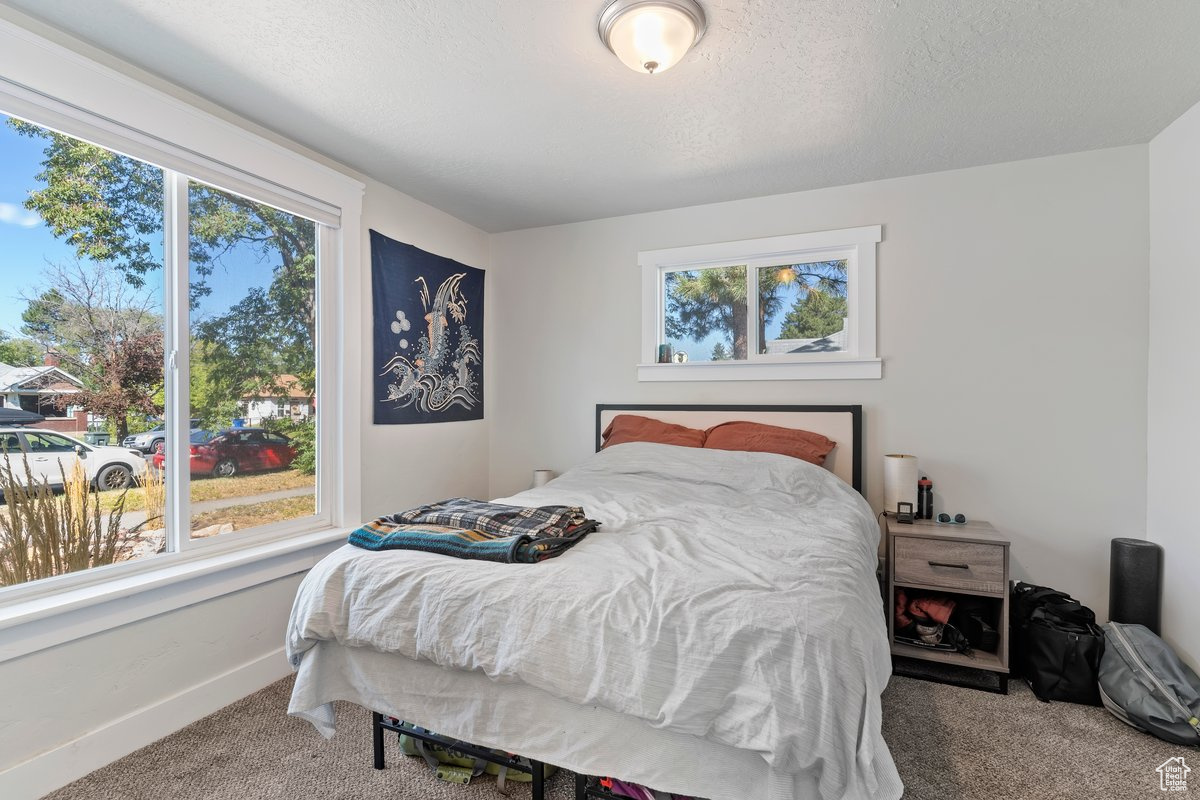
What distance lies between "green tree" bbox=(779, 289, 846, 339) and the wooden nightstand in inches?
48.3

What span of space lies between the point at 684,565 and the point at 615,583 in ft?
0.79

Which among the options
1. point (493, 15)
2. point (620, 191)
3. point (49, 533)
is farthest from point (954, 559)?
point (49, 533)

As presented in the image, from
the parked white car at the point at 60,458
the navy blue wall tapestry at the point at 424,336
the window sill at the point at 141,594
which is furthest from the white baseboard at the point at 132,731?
the navy blue wall tapestry at the point at 424,336

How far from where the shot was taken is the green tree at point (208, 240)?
1.91 metres

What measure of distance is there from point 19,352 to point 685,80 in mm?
2536

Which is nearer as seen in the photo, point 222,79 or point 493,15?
point 493,15

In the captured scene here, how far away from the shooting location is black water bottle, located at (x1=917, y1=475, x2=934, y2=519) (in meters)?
2.79

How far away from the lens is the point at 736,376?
3355 millimetres

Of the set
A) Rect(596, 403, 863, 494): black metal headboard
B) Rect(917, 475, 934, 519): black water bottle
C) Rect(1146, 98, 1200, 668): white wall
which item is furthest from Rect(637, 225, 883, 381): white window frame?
Rect(1146, 98, 1200, 668): white wall

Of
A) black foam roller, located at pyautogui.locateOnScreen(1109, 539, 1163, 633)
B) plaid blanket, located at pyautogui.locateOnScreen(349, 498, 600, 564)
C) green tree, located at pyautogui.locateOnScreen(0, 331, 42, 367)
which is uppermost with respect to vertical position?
green tree, located at pyautogui.locateOnScreen(0, 331, 42, 367)

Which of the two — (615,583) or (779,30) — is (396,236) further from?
(615,583)

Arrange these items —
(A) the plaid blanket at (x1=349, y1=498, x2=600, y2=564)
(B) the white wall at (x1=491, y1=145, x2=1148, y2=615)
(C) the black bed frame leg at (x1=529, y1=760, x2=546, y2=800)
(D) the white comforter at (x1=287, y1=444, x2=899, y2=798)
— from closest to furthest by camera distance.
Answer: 1. (D) the white comforter at (x1=287, y1=444, x2=899, y2=798)
2. (C) the black bed frame leg at (x1=529, y1=760, x2=546, y2=800)
3. (A) the plaid blanket at (x1=349, y1=498, x2=600, y2=564)
4. (B) the white wall at (x1=491, y1=145, x2=1148, y2=615)

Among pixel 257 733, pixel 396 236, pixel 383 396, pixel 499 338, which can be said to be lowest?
pixel 257 733

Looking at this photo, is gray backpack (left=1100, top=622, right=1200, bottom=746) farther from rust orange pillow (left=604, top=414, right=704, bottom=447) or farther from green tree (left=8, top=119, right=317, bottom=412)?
green tree (left=8, top=119, right=317, bottom=412)
